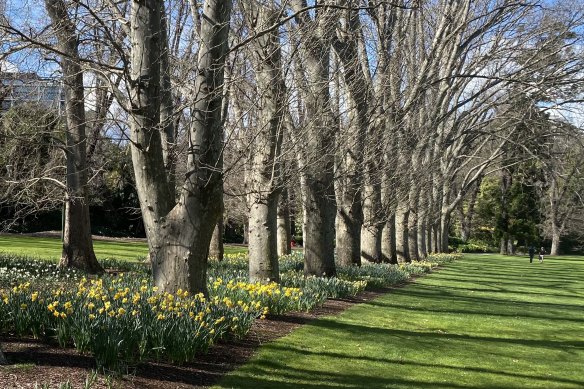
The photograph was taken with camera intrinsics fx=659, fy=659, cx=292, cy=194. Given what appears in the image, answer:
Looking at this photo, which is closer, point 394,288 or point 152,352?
point 152,352

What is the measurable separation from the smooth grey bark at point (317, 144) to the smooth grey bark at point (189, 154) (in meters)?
1.85

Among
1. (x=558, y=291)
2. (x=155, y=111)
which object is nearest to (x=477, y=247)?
(x=558, y=291)

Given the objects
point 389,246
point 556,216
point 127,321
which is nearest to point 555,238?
point 556,216

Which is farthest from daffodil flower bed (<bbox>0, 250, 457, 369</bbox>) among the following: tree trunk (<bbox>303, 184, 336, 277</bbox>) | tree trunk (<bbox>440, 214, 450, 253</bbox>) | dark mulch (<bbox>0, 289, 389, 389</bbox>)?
tree trunk (<bbox>440, 214, 450, 253</bbox>)

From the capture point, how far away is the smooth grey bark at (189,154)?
24.3 feet

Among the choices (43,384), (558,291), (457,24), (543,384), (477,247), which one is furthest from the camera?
(477,247)

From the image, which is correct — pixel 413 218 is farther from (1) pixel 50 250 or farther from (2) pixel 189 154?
(2) pixel 189 154

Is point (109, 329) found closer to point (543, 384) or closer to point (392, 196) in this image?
point (543, 384)

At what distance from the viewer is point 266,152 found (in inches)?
416

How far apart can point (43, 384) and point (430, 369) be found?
408 centimetres

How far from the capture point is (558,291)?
21.3m

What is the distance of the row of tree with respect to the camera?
760cm

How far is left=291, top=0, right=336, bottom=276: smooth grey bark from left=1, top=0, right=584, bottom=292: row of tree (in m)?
0.04

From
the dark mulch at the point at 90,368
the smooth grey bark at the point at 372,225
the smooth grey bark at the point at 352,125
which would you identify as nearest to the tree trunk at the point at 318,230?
the smooth grey bark at the point at 352,125
